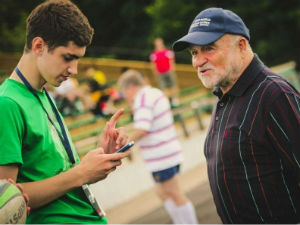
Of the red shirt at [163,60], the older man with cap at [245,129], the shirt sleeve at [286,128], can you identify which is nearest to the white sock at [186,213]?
the older man with cap at [245,129]

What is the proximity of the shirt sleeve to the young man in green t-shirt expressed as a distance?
2.63 feet

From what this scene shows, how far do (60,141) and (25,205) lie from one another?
0.40 m

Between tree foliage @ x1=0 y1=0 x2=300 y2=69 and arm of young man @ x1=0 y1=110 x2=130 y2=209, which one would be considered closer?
arm of young man @ x1=0 y1=110 x2=130 y2=209

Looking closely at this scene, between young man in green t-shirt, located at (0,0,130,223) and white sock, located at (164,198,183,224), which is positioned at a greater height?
young man in green t-shirt, located at (0,0,130,223)

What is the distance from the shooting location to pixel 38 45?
90.7 inches

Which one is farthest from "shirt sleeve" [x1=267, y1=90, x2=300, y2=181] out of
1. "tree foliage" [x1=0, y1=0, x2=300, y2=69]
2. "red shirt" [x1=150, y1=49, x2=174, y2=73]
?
"tree foliage" [x1=0, y1=0, x2=300, y2=69]

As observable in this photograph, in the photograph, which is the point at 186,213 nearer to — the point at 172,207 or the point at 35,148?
the point at 172,207

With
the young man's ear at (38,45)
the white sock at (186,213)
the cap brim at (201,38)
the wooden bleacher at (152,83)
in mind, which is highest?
the young man's ear at (38,45)

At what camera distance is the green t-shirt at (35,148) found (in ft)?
6.88

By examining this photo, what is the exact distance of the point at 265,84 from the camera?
2.43m

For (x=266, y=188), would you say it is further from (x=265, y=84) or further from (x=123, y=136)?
(x=123, y=136)

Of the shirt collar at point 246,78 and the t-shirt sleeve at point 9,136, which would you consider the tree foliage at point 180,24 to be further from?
the t-shirt sleeve at point 9,136

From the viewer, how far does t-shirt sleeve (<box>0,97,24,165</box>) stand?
209 centimetres

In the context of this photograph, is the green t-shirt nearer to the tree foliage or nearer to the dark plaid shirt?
the dark plaid shirt
